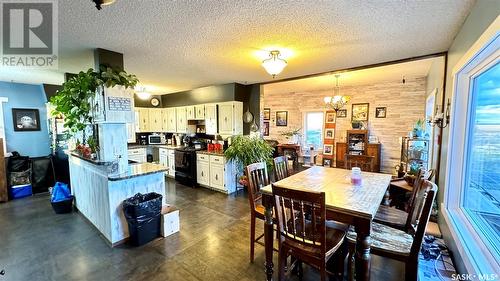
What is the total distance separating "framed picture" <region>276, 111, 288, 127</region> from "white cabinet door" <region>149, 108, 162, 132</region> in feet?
13.4

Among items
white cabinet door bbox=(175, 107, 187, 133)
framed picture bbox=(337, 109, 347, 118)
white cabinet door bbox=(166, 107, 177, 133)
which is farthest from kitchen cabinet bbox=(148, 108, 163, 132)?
framed picture bbox=(337, 109, 347, 118)

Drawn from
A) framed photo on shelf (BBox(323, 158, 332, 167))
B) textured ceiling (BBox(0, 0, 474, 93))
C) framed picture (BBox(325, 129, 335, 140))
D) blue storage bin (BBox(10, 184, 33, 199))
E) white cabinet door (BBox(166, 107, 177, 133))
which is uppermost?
textured ceiling (BBox(0, 0, 474, 93))

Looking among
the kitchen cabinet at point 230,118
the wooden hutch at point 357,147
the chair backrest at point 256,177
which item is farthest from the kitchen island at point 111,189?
the wooden hutch at point 357,147

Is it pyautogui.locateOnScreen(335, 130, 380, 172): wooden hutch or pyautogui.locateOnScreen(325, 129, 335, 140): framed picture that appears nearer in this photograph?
pyautogui.locateOnScreen(335, 130, 380, 172): wooden hutch

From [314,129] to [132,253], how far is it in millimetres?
6255

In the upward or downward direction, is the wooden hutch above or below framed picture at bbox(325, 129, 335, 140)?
below

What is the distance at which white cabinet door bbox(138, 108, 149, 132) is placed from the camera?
20.3 ft

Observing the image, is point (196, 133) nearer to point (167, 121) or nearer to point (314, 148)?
point (167, 121)

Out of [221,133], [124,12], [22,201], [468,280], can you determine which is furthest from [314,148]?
[22,201]

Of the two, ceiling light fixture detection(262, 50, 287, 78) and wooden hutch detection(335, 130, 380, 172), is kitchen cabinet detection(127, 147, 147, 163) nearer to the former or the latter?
ceiling light fixture detection(262, 50, 287, 78)

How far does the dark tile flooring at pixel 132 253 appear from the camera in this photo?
2086 mm

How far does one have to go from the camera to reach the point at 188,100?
582 cm

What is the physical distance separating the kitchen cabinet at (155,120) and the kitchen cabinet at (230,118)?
98.8 inches

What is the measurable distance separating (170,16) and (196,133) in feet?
13.6
